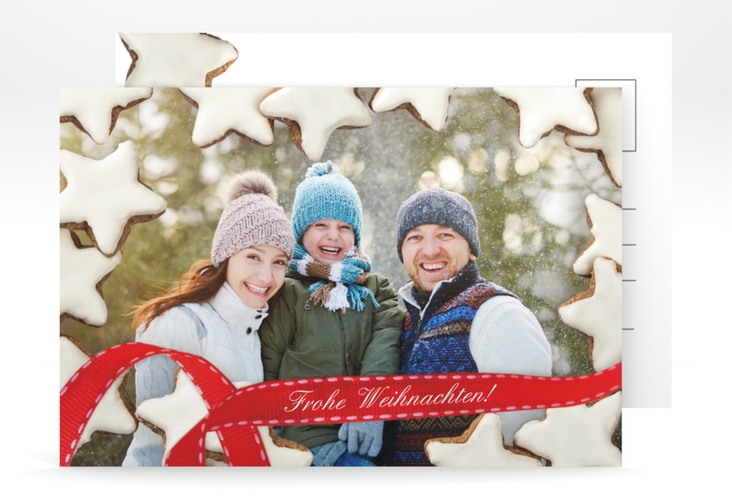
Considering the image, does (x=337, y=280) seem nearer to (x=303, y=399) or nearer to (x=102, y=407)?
(x=303, y=399)

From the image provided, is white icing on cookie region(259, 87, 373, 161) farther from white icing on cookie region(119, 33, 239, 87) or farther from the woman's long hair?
the woman's long hair

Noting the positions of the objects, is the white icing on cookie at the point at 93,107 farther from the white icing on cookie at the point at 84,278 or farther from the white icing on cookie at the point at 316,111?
the white icing on cookie at the point at 316,111

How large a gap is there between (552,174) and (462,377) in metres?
0.92

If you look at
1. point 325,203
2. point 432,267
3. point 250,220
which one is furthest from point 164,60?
point 432,267

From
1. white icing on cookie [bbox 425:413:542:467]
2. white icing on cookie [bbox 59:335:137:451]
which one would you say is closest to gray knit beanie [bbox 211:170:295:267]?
white icing on cookie [bbox 59:335:137:451]

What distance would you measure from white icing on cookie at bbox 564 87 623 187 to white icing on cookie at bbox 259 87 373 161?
0.95 meters

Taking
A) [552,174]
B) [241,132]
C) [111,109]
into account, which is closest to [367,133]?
[241,132]

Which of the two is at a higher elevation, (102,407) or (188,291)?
(188,291)

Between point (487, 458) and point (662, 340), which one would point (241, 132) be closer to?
point (487, 458)

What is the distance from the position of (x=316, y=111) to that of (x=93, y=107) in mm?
917

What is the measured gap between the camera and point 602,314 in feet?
11.2

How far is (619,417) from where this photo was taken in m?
3.43

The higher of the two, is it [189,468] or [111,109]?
[111,109]

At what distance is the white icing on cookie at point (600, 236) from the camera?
343 cm
